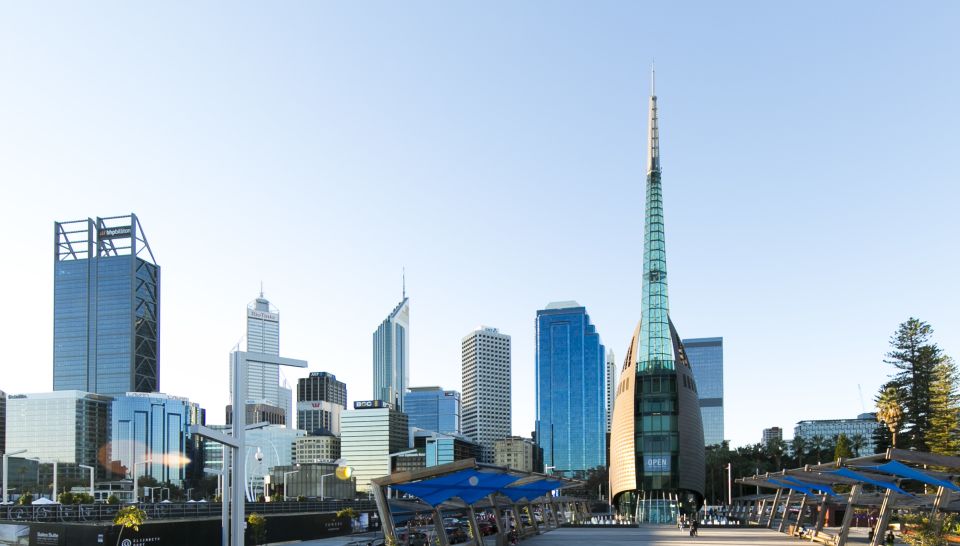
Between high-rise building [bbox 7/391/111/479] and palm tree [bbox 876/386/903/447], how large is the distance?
540 ft

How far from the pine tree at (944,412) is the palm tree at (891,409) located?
3.12 metres

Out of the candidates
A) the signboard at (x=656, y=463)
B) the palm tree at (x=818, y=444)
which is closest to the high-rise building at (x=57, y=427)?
the palm tree at (x=818, y=444)

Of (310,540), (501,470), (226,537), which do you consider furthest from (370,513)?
(226,537)

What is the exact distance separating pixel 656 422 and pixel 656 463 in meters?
3.76

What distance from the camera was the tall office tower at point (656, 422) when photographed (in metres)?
85.7

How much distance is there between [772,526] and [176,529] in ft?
109

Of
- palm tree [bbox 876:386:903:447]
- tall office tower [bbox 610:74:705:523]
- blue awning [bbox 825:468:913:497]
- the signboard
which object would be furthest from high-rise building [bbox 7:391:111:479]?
blue awning [bbox 825:468:913:497]

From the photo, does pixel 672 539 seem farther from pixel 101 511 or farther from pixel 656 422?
pixel 656 422

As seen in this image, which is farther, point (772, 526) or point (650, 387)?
point (650, 387)

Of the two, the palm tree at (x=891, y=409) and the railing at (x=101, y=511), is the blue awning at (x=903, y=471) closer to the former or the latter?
the railing at (x=101, y=511)

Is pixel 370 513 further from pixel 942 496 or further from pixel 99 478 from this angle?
Answer: pixel 99 478

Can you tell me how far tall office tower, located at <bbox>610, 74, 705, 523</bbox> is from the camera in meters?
85.7

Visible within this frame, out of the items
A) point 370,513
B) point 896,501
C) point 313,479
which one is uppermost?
point 896,501

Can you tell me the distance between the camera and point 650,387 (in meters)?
87.2
